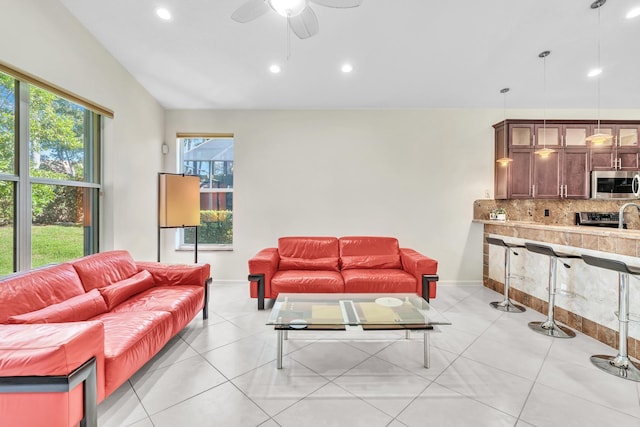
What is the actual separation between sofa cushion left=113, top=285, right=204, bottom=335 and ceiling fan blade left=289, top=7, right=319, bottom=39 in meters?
2.48

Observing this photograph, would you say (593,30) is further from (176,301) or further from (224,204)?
(224,204)

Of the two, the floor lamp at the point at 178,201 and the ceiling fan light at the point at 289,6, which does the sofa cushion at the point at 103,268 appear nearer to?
the floor lamp at the point at 178,201

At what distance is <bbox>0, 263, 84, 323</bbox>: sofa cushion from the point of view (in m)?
1.74

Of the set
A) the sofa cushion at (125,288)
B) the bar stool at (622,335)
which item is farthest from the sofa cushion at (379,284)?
the sofa cushion at (125,288)

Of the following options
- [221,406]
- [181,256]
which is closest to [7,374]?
[221,406]

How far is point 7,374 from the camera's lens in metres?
1.21

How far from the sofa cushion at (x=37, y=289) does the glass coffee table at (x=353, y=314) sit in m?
1.58

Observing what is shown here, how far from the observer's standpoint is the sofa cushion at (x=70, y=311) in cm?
175

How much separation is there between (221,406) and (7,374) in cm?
105

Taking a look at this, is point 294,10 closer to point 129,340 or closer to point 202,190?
point 129,340

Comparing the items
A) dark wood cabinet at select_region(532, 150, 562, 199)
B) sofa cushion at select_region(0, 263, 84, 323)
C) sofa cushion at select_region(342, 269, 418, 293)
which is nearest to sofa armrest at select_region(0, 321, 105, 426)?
sofa cushion at select_region(0, 263, 84, 323)

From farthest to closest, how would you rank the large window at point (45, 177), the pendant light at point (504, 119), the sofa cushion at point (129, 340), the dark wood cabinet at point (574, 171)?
the dark wood cabinet at point (574, 171)
the pendant light at point (504, 119)
the large window at point (45, 177)
the sofa cushion at point (129, 340)

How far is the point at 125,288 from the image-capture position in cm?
251

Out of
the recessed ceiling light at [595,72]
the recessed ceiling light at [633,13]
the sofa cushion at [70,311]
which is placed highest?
the recessed ceiling light at [633,13]
